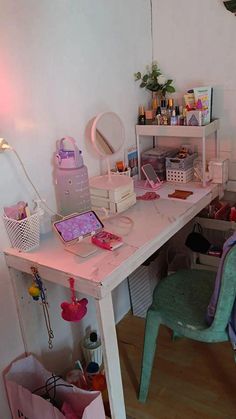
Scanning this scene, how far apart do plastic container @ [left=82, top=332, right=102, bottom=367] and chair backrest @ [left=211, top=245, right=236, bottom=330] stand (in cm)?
64

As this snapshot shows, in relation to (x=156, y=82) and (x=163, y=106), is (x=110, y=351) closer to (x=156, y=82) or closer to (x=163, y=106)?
(x=163, y=106)

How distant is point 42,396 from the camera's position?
1.44 metres

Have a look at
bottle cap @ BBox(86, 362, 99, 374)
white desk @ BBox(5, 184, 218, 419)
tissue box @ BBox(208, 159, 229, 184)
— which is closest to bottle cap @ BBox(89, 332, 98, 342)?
bottle cap @ BBox(86, 362, 99, 374)

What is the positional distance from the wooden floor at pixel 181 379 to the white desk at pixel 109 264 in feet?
1.09

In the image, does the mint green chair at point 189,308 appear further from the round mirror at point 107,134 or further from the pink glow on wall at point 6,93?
the pink glow on wall at point 6,93

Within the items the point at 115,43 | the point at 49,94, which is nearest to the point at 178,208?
the point at 49,94

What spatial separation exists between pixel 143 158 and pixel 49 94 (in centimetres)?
75

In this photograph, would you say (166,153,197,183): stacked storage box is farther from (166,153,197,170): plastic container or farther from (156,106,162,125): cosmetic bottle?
(156,106,162,125): cosmetic bottle

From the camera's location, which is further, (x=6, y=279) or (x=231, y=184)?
(x=231, y=184)

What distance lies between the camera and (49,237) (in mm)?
1474

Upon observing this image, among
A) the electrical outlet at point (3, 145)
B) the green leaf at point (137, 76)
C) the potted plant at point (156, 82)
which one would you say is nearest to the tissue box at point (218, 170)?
the potted plant at point (156, 82)

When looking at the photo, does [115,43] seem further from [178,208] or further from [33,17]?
[178,208]

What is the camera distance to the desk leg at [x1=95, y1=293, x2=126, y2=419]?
1.18m

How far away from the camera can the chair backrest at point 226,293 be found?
1.23 metres
